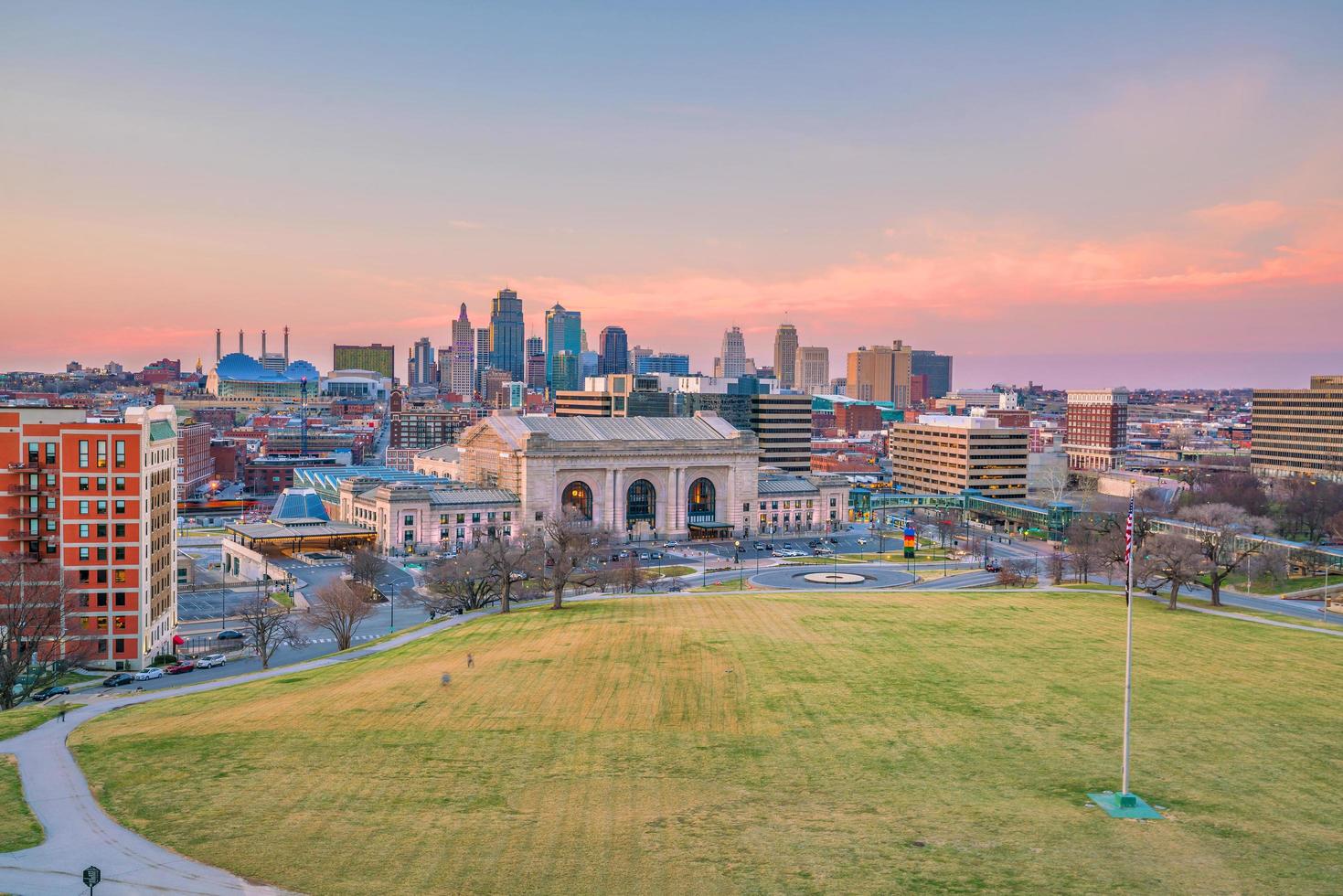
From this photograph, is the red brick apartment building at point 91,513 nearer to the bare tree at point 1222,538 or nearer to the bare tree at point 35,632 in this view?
the bare tree at point 35,632

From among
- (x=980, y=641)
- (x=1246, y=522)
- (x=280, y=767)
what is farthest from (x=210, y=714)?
(x=1246, y=522)

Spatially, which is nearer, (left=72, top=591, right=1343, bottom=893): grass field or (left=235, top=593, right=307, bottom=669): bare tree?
(left=72, top=591, right=1343, bottom=893): grass field

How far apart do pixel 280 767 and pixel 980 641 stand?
162 feet

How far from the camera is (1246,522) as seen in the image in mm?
142750

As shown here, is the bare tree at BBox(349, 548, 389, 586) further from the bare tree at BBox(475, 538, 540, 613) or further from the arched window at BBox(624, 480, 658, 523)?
the arched window at BBox(624, 480, 658, 523)

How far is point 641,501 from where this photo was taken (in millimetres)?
165125

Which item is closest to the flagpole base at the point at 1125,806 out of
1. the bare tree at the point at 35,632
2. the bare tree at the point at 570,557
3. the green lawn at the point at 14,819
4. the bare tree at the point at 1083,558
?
the green lawn at the point at 14,819

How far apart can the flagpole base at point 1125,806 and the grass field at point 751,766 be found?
0.59m

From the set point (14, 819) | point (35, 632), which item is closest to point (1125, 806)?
point (14, 819)

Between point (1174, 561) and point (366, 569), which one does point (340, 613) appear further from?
point (1174, 561)

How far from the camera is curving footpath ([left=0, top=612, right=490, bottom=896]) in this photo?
34.3 meters

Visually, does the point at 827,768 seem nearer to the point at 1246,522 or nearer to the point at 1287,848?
the point at 1287,848

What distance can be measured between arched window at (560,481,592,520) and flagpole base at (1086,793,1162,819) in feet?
388

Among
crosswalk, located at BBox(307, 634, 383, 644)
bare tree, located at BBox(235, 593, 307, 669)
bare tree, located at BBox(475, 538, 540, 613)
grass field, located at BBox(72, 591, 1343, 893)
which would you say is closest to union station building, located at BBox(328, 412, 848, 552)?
bare tree, located at BBox(475, 538, 540, 613)
